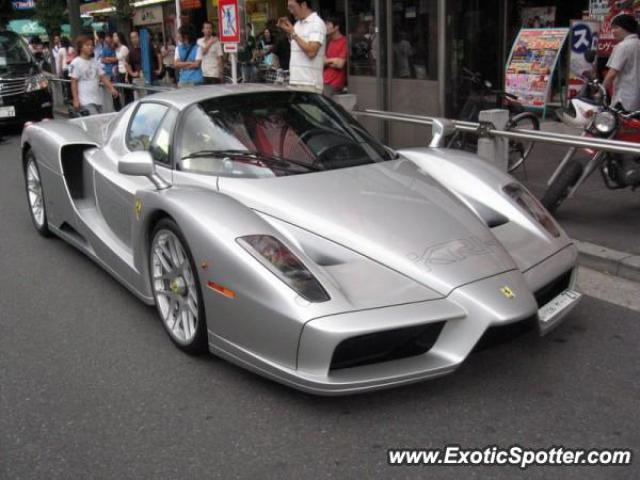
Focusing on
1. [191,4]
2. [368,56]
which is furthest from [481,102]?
[191,4]

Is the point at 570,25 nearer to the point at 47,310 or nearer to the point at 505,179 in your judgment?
the point at 505,179

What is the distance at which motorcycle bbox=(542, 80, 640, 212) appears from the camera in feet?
19.3

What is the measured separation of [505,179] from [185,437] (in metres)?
2.51

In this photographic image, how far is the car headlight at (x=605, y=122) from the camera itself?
19.9ft

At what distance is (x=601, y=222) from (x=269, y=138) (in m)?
3.02

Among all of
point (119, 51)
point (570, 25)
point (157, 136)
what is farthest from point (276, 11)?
point (157, 136)

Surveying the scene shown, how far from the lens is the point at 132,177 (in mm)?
4570

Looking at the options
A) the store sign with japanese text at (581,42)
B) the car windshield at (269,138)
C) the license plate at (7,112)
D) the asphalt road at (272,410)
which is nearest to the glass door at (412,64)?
the store sign with japanese text at (581,42)

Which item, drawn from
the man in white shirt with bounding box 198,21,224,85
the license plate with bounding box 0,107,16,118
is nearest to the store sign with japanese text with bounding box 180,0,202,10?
the license plate with bounding box 0,107,16,118

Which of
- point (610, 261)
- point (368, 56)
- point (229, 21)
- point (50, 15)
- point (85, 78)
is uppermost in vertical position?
point (50, 15)

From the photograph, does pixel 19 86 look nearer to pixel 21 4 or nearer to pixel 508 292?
pixel 508 292

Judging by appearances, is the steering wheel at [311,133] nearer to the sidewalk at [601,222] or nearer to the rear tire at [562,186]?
the sidewalk at [601,222]

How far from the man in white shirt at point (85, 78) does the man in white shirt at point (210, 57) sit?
1.90m
